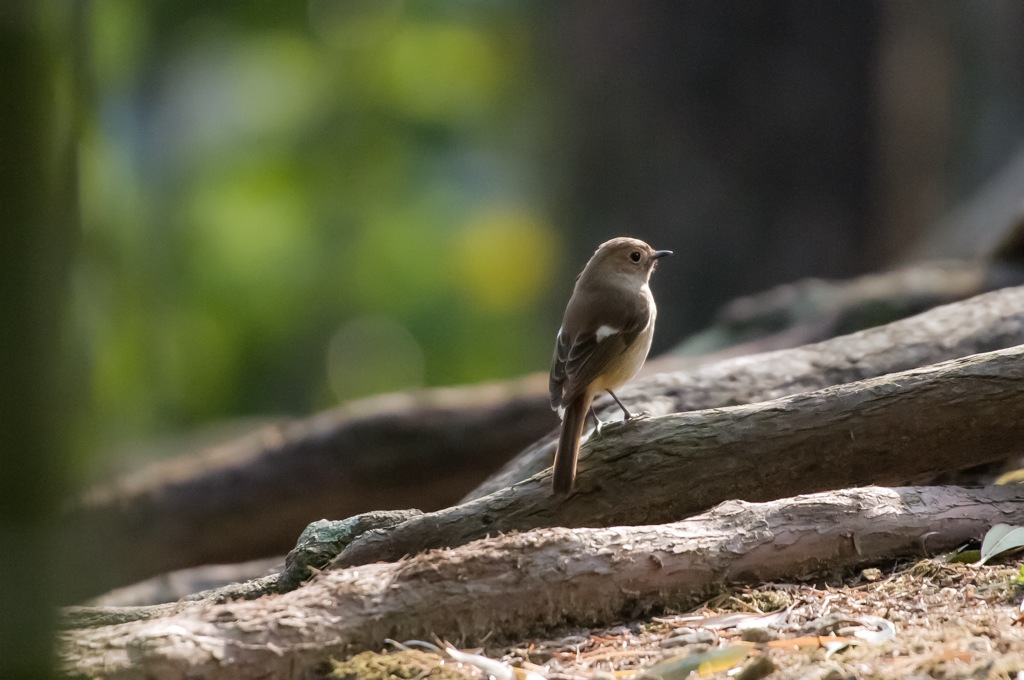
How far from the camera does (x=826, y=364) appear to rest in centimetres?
527

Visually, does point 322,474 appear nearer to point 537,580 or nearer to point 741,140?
point 537,580

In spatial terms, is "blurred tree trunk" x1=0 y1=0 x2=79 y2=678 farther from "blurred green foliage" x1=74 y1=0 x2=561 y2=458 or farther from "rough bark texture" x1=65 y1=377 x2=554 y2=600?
"blurred green foliage" x1=74 y1=0 x2=561 y2=458

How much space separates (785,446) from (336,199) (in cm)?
1669

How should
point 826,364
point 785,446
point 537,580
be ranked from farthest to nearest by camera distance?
point 826,364
point 785,446
point 537,580

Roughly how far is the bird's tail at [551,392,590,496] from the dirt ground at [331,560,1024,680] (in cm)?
63

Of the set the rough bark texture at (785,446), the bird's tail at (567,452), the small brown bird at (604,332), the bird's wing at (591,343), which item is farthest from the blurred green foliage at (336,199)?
the rough bark texture at (785,446)

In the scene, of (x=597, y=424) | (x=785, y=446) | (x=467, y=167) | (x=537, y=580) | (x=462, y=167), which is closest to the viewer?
(x=537, y=580)

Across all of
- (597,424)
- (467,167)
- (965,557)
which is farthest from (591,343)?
(467,167)

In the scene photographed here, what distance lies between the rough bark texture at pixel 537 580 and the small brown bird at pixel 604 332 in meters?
0.91

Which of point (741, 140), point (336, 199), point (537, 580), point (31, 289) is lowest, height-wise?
point (537, 580)

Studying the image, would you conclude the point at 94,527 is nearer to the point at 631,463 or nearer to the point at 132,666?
the point at 132,666

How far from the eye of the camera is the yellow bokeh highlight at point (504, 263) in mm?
20062

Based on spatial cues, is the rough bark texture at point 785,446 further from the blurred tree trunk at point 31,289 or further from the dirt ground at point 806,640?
the blurred tree trunk at point 31,289

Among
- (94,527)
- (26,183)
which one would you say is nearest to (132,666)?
(94,527)
